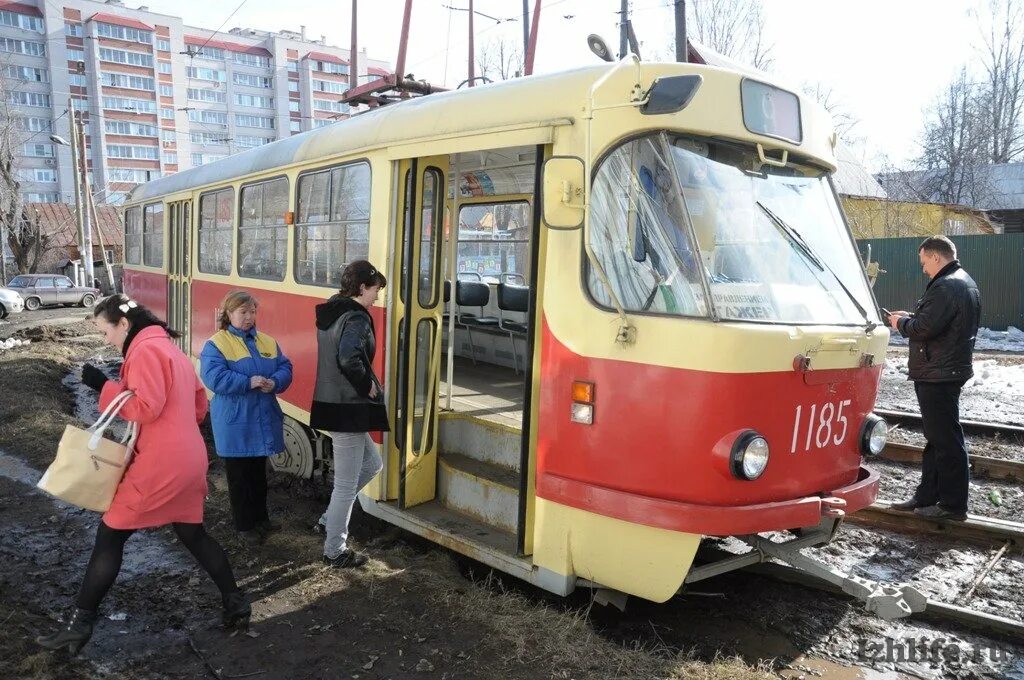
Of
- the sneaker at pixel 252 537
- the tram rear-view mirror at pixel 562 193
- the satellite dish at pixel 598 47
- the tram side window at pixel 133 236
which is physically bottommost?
the sneaker at pixel 252 537

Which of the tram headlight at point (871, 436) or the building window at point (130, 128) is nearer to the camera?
the tram headlight at point (871, 436)

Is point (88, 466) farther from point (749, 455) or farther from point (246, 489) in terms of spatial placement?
point (749, 455)

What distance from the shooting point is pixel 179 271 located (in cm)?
908

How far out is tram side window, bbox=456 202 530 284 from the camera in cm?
752

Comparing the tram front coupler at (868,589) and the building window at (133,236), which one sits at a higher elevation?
the building window at (133,236)

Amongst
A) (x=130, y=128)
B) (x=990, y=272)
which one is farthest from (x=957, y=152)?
(x=130, y=128)

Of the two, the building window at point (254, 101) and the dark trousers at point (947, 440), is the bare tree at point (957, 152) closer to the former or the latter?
the dark trousers at point (947, 440)

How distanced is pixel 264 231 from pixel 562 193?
3.88 meters

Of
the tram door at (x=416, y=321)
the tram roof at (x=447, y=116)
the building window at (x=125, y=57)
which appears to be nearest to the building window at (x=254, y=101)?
the building window at (x=125, y=57)

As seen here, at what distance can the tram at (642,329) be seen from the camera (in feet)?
11.5

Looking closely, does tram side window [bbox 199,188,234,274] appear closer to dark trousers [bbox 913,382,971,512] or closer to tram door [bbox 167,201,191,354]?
tram door [bbox 167,201,191,354]

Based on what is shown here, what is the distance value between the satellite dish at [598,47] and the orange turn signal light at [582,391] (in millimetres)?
1638

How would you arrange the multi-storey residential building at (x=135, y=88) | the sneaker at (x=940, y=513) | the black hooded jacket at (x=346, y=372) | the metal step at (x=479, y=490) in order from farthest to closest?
the multi-storey residential building at (x=135, y=88) < the sneaker at (x=940, y=513) < the metal step at (x=479, y=490) < the black hooded jacket at (x=346, y=372)

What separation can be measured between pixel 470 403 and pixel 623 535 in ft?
8.40
